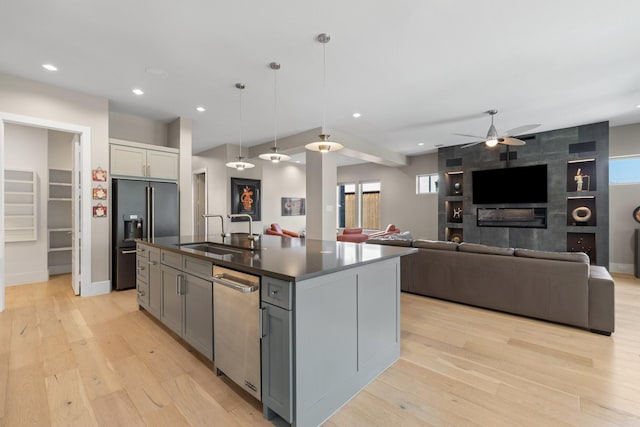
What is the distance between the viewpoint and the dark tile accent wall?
566cm

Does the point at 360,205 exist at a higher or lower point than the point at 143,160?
lower

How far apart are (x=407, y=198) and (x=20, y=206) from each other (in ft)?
29.4

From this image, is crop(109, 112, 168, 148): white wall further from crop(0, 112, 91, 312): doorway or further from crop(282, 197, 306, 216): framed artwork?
crop(282, 197, 306, 216): framed artwork

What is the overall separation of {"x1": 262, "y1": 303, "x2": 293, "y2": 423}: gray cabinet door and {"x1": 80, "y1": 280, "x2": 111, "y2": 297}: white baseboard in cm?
385

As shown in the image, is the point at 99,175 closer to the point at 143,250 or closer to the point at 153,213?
the point at 153,213

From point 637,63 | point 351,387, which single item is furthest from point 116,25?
point 637,63

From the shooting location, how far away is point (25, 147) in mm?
4781

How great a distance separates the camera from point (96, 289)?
165 inches

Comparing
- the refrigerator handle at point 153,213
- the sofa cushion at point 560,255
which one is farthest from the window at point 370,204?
the refrigerator handle at point 153,213

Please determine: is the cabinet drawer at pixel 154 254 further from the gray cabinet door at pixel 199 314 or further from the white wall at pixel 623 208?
the white wall at pixel 623 208

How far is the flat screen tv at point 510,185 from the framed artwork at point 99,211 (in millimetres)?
7821

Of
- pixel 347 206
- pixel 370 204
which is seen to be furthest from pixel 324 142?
pixel 347 206

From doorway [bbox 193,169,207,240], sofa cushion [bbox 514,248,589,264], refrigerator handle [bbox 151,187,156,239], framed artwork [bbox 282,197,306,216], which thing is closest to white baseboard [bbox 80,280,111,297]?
refrigerator handle [bbox 151,187,156,239]

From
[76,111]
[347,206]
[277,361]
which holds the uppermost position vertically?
[76,111]
